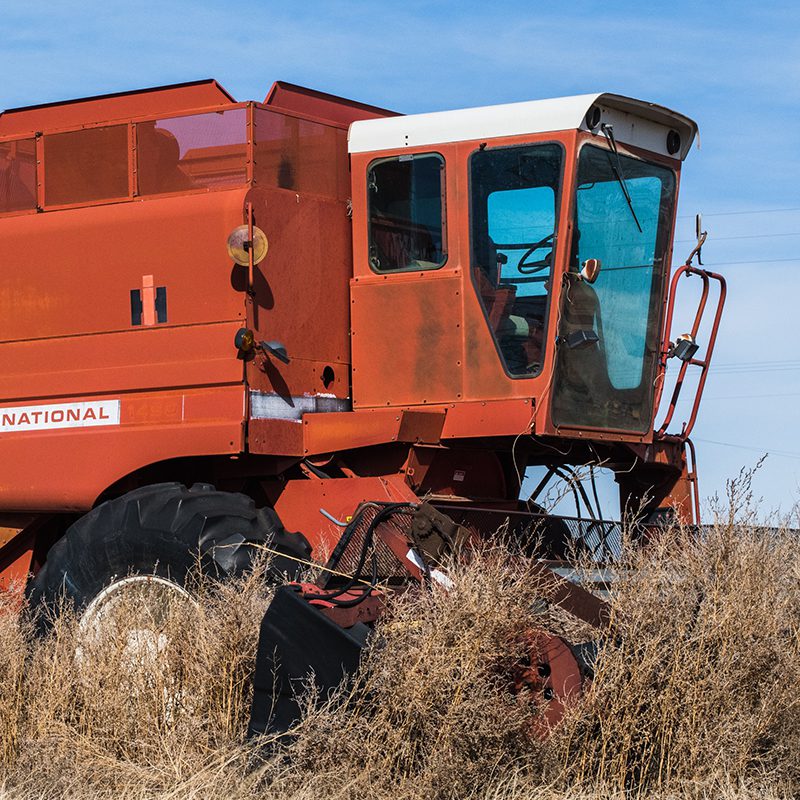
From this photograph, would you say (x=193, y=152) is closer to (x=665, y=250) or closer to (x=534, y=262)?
(x=534, y=262)

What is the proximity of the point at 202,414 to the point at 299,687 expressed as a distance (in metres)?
2.34

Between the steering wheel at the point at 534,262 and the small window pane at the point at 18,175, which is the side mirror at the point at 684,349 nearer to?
the steering wheel at the point at 534,262

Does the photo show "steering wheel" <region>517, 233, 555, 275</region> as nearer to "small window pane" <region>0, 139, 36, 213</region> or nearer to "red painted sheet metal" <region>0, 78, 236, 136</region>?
"red painted sheet metal" <region>0, 78, 236, 136</region>

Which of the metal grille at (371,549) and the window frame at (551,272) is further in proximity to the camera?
the window frame at (551,272)

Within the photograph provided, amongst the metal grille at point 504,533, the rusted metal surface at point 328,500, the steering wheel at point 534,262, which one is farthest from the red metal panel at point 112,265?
the metal grille at point 504,533

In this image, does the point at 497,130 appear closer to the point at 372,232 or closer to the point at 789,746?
the point at 372,232

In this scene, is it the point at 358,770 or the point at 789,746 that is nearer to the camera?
the point at 358,770

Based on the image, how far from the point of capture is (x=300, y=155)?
7547 mm

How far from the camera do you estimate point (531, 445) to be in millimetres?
7477

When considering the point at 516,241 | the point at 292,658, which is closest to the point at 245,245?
the point at 516,241

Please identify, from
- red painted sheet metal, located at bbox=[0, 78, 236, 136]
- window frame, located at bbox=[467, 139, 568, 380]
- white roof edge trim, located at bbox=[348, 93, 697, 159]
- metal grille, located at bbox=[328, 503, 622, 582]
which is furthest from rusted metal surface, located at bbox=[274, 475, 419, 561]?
red painted sheet metal, located at bbox=[0, 78, 236, 136]

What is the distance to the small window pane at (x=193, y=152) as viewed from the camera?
7.36 metres

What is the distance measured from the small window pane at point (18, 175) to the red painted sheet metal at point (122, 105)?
131 mm

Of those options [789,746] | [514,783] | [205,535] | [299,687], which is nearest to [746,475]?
[789,746]
